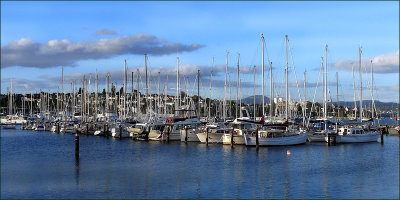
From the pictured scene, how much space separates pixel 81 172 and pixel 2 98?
170 meters

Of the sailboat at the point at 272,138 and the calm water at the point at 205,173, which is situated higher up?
the sailboat at the point at 272,138

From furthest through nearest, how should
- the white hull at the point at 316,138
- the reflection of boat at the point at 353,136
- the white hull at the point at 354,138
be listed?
the white hull at the point at 316,138 < the reflection of boat at the point at 353,136 < the white hull at the point at 354,138

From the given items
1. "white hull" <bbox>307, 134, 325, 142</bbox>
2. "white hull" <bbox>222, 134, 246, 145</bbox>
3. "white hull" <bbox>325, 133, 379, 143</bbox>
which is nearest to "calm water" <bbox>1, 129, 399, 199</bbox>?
"white hull" <bbox>222, 134, 246, 145</bbox>

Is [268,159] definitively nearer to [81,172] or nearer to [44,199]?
[81,172]

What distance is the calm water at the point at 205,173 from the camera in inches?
1277

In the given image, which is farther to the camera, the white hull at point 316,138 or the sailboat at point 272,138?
the white hull at point 316,138

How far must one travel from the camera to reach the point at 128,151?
201 feet

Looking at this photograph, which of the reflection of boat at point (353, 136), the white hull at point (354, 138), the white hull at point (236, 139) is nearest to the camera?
the white hull at point (236, 139)

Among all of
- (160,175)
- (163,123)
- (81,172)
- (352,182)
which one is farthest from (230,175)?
(163,123)

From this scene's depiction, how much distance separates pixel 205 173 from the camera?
1636 inches

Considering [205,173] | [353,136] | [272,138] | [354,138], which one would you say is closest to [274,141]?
[272,138]

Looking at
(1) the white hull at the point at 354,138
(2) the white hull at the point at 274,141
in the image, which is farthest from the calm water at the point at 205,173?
(1) the white hull at the point at 354,138

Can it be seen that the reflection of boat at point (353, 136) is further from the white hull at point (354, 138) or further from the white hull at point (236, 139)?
the white hull at point (236, 139)

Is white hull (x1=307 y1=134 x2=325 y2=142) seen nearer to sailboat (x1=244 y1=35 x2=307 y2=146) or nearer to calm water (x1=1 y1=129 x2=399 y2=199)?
sailboat (x1=244 y1=35 x2=307 y2=146)
